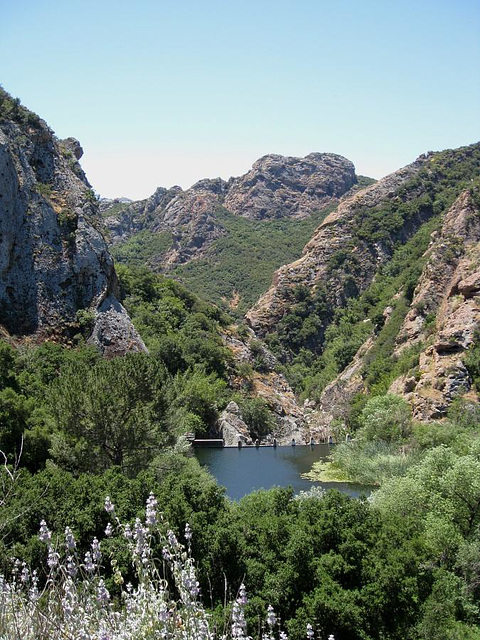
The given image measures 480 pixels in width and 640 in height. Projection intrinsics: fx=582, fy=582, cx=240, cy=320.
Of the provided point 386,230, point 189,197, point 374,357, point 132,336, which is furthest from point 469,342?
point 189,197

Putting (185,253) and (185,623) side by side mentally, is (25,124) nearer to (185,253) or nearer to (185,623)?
(185,623)

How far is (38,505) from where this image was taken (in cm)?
1645

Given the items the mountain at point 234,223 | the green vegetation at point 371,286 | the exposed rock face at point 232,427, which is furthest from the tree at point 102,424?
the mountain at point 234,223

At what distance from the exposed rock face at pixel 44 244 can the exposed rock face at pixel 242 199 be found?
8911 cm

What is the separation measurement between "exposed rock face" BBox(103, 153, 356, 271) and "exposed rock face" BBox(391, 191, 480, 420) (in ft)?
280

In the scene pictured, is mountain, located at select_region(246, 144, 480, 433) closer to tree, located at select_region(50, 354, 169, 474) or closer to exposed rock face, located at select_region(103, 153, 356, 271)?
tree, located at select_region(50, 354, 169, 474)

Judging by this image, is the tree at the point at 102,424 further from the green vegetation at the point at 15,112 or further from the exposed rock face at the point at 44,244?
the green vegetation at the point at 15,112

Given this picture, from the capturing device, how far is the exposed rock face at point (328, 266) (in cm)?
10944

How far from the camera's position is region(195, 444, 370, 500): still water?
39.8m

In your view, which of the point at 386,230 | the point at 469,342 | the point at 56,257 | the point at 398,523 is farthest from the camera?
the point at 386,230

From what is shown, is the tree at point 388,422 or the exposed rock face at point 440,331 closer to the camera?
the tree at point 388,422

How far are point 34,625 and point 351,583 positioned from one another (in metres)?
12.1

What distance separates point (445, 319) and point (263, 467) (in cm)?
2237

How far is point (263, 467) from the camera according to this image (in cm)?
4956
